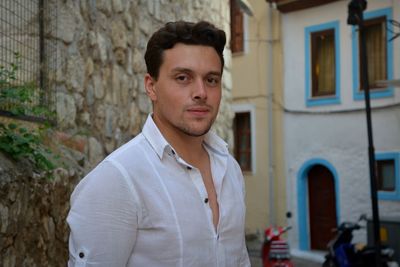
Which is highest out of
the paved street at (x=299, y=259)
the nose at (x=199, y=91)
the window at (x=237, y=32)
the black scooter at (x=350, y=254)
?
the window at (x=237, y=32)

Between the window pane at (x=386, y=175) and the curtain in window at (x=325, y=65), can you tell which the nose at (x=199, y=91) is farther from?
the curtain in window at (x=325, y=65)

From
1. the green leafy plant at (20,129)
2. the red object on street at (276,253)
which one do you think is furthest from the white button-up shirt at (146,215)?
the red object on street at (276,253)

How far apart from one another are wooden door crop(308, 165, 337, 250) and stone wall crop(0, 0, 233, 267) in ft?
22.9

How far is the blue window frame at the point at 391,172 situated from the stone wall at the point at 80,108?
6.33m

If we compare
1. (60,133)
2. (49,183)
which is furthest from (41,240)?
(60,133)

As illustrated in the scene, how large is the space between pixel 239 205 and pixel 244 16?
1131cm

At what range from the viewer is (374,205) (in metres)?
5.66

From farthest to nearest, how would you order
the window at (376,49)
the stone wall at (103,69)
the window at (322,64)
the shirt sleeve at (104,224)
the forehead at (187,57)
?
1. the window at (322,64)
2. the window at (376,49)
3. the stone wall at (103,69)
4. the forehead at (187,57)
5. the shirt sleeve at (104,224)

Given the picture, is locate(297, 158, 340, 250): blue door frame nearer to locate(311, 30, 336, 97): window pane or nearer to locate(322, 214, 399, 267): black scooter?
locate(311, 30, 336, 97): window pane

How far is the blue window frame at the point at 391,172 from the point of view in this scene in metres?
9.74

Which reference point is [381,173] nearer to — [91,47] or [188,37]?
[91,47]

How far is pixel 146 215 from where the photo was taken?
1.39 meters

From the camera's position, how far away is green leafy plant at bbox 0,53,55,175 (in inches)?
97.0

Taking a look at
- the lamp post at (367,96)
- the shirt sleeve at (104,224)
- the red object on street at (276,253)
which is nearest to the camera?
the shirt sleeve at (104,224)
